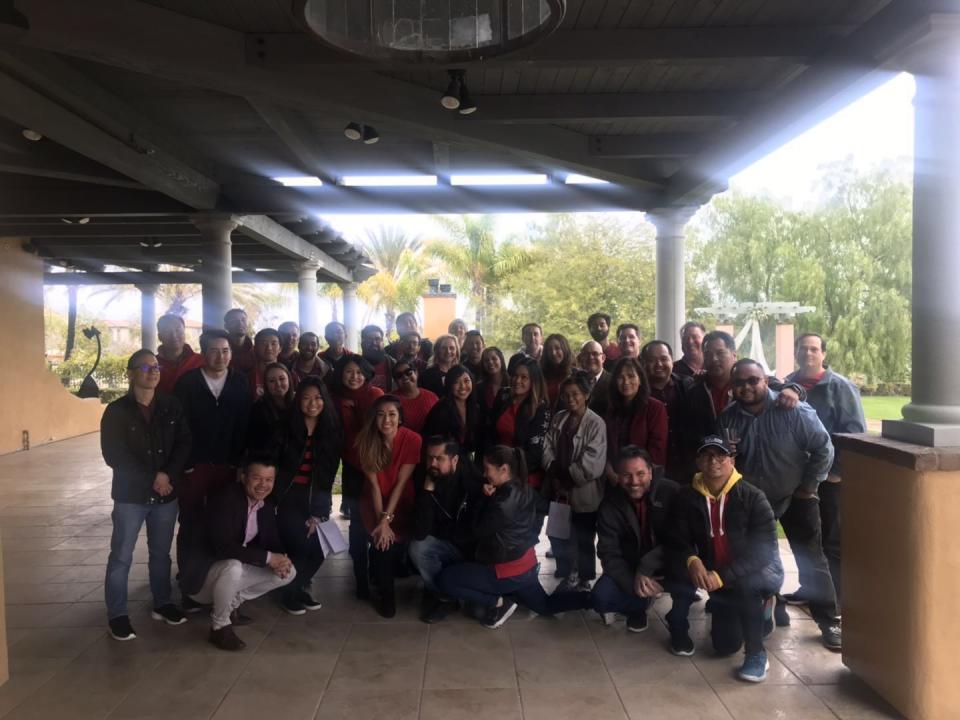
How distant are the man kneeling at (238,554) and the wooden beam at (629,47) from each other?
94.0 inches

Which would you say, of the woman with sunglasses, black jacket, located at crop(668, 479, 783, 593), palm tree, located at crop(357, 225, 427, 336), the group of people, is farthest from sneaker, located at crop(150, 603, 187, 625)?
palm tree, located at crop(357, 225, 427, 336)

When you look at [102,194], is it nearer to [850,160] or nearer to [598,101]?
[598,101]

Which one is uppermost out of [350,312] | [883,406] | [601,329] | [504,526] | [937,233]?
[350,312]

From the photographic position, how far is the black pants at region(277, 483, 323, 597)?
13.0 feet

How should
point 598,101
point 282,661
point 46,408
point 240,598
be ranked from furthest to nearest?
point 46,408, point 598,101, point 240,598, point 282,661

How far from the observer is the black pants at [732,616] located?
3227mm

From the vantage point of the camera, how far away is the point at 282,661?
3.40m

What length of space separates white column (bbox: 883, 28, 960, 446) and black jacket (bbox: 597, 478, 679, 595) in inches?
45.2

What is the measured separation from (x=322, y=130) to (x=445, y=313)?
7.81 m

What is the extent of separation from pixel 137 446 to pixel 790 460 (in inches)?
135

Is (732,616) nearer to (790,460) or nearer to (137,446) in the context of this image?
(790,460)

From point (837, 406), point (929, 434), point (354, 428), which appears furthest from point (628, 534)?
point (354, 428)

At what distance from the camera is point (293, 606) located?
4.03m

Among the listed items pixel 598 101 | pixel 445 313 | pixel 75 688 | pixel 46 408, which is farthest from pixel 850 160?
pixel 75 688
